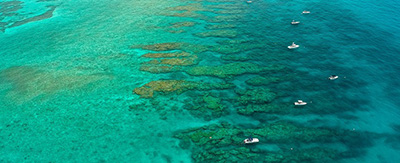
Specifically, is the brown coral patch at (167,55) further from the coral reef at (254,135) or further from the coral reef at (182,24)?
the coral reef at (254,135)

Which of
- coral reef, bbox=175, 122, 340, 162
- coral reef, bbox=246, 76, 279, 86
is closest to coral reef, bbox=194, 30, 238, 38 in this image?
coral reef, bbox=246, 76, 279, 86

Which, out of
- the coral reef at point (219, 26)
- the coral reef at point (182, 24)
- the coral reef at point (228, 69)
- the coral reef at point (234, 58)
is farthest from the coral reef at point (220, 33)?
the coral reef at point (228, 69)

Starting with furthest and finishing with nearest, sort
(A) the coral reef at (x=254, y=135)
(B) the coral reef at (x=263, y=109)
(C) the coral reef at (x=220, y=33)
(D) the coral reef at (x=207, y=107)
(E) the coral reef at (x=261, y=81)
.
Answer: (C) the coral reef at (x=220, y=33)
(E) the coral reef at (x=261, y=81)
(D) the coral reef at (x=207, y=107)
(B) the coral reef at (x=263, y=109)
(A) the coral reef at (x=254, y=135)

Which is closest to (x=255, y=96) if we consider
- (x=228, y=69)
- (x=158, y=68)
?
(x=228, y=69)

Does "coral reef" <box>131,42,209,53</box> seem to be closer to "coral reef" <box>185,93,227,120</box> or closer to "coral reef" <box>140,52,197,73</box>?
"coral reef" <box>140,52,197,73</box>

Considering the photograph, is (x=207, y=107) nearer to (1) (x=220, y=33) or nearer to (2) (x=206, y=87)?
(2) (x=206, y=87)
